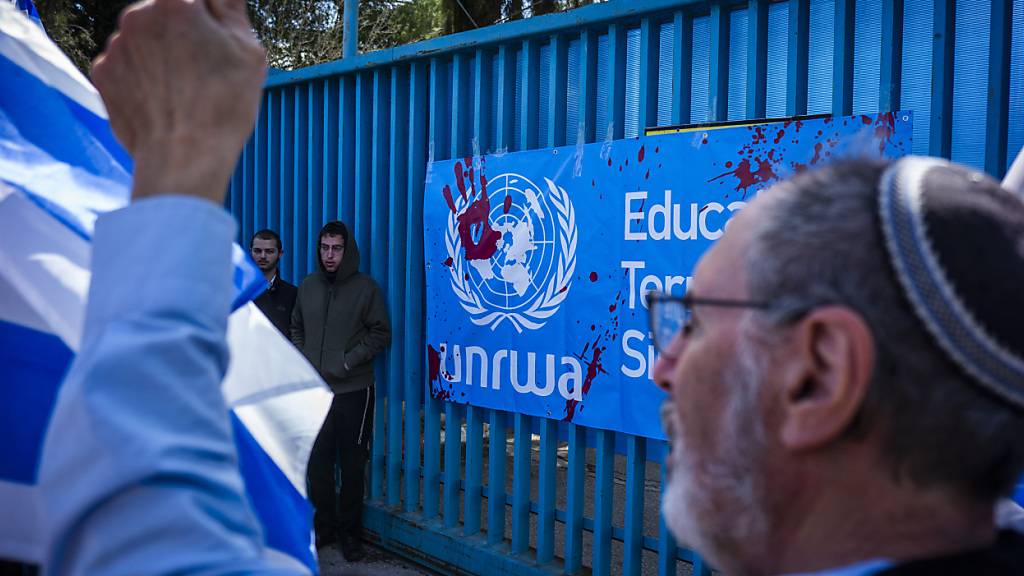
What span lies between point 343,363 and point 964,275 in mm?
4902

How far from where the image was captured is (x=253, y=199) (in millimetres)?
6703

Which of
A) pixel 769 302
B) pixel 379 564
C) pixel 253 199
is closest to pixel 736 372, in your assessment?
pixel 769 302

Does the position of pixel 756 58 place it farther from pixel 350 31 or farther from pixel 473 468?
pixel 350 31

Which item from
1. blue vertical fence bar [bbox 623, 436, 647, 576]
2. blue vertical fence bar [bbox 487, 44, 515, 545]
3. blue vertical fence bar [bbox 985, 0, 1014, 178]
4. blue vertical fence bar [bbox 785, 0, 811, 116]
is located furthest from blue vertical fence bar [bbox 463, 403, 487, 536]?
blue vertical fence bar [bbox 985, 0, 1014, 178]

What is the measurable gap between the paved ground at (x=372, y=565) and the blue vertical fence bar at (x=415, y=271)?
13.5 inches

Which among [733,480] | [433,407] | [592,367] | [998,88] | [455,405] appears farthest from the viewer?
[433,407]

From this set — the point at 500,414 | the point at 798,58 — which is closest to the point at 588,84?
the point at 798,58

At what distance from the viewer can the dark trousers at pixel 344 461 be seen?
557 centimetres

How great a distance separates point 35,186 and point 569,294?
329 centimetres

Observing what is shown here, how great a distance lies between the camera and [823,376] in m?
0.89

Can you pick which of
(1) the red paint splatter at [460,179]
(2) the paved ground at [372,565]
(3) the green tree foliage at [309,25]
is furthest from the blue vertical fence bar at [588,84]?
(3) the green tree foliage at [309,25]

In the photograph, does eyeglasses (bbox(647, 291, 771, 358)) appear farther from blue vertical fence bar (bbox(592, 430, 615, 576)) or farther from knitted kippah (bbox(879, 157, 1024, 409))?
blue vertical fence bar (bbox(592, 430, 615, 576))

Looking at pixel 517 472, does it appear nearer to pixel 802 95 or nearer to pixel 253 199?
pixel 802 95

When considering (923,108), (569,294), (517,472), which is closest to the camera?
(923,108)
